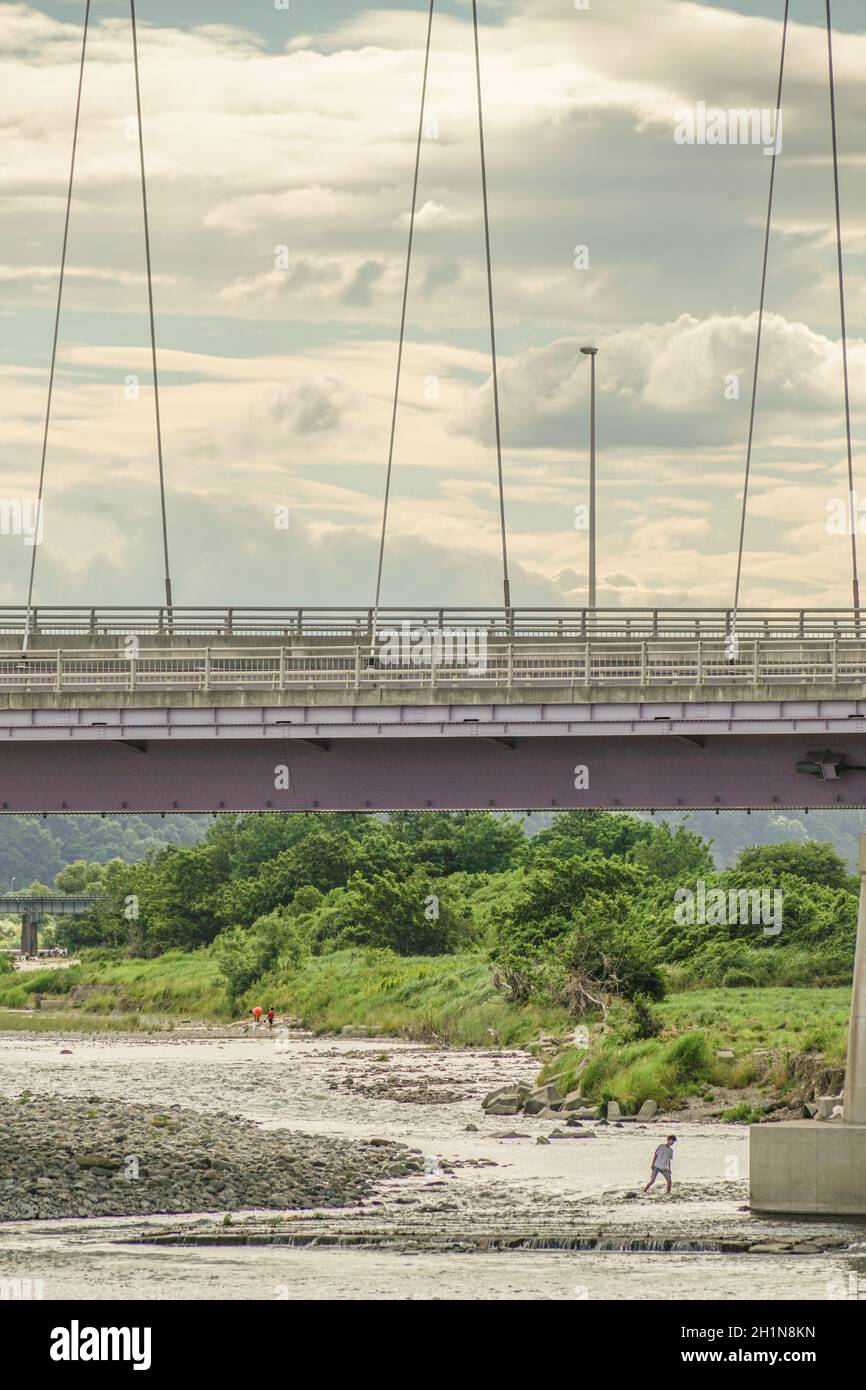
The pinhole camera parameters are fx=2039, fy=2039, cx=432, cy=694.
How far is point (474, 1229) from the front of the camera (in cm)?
4234

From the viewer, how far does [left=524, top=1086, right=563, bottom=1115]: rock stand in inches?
2403

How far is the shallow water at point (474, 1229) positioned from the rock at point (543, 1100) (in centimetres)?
72

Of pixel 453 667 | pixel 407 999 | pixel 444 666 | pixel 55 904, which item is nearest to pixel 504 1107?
pixel 444 666

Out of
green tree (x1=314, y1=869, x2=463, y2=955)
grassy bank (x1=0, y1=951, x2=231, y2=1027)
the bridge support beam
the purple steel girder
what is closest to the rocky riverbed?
the purple steel girder

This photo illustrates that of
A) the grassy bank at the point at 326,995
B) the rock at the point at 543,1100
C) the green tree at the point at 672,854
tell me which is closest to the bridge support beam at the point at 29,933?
the grassy bank at the point at 326,995

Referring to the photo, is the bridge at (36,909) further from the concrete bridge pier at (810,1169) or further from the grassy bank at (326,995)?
the concrete bridge pier at (810,1169)

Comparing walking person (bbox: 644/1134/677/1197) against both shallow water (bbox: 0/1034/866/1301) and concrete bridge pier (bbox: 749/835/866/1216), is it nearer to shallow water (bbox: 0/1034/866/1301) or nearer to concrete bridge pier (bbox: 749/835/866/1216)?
shallow water (bbox: 0/1034/866/1301)

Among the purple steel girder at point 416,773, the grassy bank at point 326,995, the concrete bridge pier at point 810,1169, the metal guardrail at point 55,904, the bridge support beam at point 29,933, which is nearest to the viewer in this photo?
the concrete bridge pier at point 810,1169

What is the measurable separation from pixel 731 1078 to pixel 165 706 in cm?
2321

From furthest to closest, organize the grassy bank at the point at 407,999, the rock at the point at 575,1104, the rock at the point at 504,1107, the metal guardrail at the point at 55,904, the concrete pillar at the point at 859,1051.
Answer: the metal guardrail at the point at 55,904
the grassy bank at the point at 407,999
the rock at the point at 504,1107
the rock at the point at 575,1104
the concrete pillar at the point at 859,1051

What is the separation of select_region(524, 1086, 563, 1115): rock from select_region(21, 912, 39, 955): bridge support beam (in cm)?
12192

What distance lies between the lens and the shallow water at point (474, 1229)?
36.5 meters
